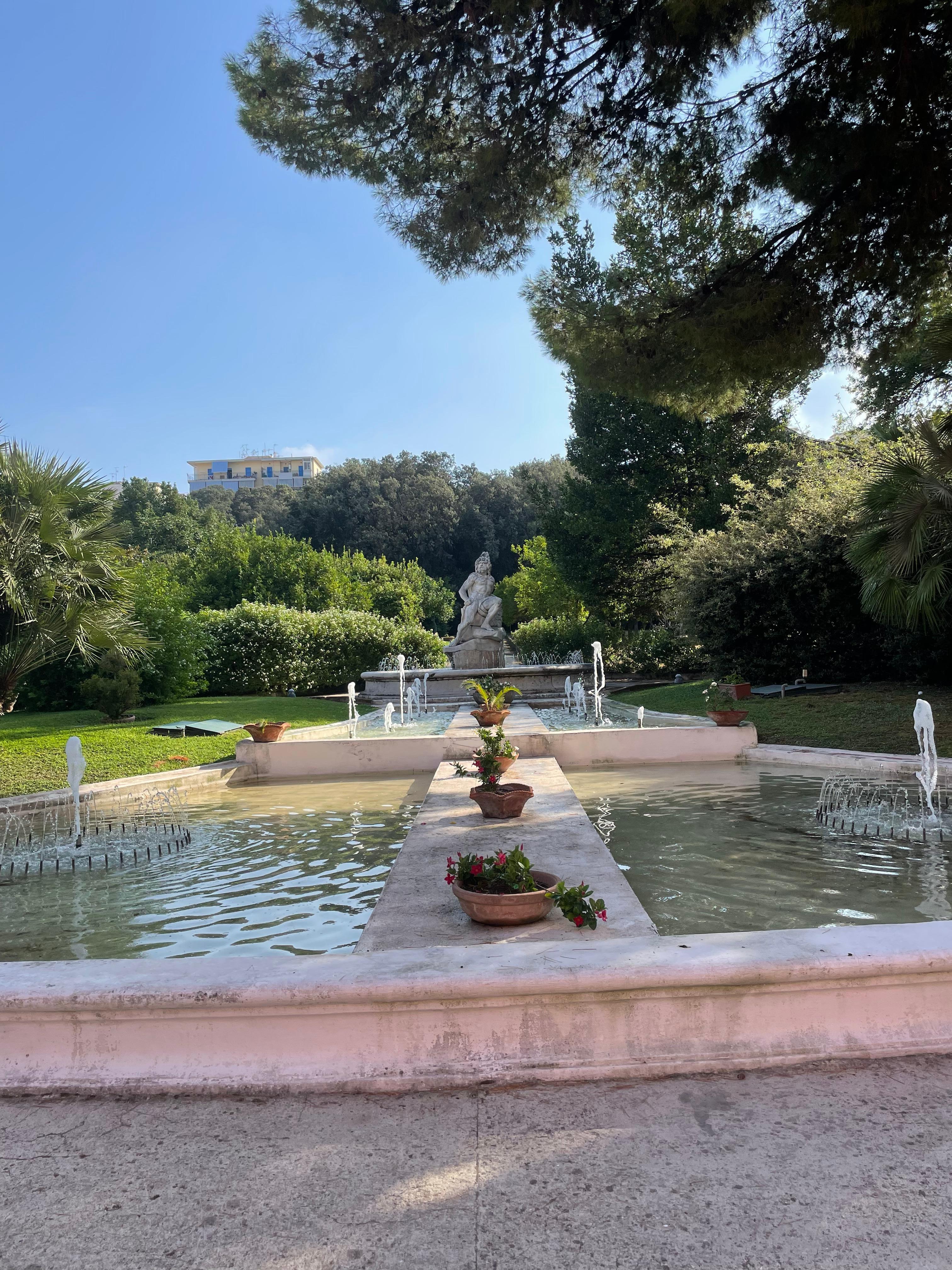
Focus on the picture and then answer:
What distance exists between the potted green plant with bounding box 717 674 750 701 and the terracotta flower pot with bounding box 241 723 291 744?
339 inches

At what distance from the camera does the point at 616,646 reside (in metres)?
A: 27.2

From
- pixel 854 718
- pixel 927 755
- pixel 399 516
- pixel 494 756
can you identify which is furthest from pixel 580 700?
pixel 399 516

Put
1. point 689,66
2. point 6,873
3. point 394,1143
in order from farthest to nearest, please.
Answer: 1. point 689,66
2. point 6,873
3. point 394,1143

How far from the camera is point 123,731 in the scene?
13.5 metres

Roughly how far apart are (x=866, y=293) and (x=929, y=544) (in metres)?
4.75

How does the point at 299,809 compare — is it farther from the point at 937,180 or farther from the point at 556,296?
the point at 937,180

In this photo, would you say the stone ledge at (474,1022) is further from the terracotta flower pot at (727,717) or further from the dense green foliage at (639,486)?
the dense green foliage at (639,486)

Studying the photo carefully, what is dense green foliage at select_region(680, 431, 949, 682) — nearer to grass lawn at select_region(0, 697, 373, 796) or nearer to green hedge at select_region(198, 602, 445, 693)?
grass lawn at select_region(0, 697, 373, 796)

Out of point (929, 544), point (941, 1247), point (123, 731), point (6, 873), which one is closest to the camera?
point (941, 1247)

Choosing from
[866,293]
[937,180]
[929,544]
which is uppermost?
[937,180]

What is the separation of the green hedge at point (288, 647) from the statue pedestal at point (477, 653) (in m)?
3.72

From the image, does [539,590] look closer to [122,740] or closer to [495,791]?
[122,740]

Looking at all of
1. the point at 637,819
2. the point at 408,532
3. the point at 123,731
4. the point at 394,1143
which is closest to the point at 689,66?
the point at 637,819

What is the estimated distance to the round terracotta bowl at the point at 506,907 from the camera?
3.79m
